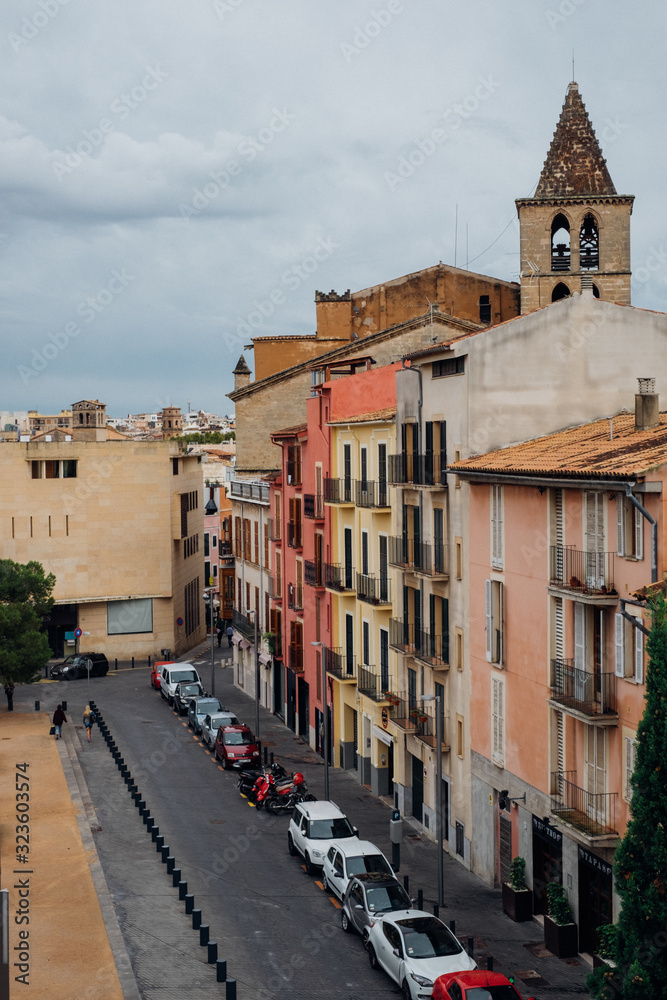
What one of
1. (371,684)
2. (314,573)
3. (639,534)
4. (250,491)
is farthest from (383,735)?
(250,491)

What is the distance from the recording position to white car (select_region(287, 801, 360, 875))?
31.8 metres

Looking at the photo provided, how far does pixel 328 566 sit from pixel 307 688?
7.92 m

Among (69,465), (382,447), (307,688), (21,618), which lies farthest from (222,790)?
(69,465)

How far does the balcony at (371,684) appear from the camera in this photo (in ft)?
129

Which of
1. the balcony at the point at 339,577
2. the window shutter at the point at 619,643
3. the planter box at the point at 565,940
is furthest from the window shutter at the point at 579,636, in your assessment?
the balcony at the point at 339,577

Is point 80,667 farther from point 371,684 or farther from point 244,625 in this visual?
point 371,684

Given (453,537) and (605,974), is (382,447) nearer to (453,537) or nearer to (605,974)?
(453,537)

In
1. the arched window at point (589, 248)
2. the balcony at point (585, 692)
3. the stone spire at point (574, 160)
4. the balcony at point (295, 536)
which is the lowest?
the balcony at point (585, 692)

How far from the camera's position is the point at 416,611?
36812 mm

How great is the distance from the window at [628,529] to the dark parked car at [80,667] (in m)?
50.4

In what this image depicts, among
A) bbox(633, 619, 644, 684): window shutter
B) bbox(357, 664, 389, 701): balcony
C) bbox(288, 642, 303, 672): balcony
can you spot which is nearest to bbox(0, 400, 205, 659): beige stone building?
bbox(288, 642, 303, 672): balcony

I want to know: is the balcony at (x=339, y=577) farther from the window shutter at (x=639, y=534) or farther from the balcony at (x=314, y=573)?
the window shutter at (x=639, y=534)

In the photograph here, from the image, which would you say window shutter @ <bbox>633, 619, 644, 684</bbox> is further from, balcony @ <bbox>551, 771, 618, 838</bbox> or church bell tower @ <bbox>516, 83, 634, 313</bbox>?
church bell tower @ <bbox>516, 83, 634, 313</bbox>

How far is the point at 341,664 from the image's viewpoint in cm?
4419
